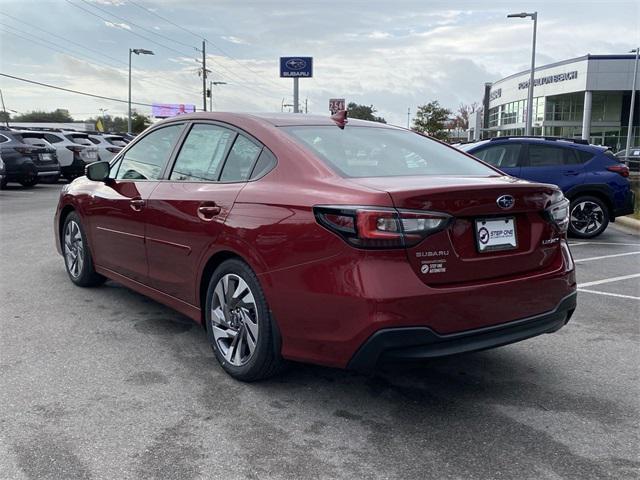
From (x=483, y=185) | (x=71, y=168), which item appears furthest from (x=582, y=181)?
(x=71, y=168)

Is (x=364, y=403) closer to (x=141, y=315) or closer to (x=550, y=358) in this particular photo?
(x=550, y=358)

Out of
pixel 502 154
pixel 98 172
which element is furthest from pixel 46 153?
pixel 98 172

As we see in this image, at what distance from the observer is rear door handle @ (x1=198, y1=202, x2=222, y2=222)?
3661mm

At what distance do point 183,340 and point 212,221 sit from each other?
3.72 ft

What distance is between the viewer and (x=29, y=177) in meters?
17.1

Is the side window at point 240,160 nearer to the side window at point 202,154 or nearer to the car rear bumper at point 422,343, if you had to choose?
the side window at point 202,154

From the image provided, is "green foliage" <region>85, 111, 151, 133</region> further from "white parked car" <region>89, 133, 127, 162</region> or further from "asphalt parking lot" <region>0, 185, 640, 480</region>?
"asphalt parking lot" <region>0, 185, 640, 480</region>

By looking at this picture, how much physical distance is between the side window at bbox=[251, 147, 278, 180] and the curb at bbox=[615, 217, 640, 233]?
933cm

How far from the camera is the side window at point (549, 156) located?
9.88 meters

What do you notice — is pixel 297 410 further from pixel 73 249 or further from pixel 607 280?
pixel 607 280

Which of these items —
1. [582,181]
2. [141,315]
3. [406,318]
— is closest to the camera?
[406,318]

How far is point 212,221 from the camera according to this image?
366cm

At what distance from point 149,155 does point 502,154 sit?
689 centimetres

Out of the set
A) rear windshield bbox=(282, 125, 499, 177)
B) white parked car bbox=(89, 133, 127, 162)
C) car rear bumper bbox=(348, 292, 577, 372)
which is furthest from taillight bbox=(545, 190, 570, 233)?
white parked car bbox=(89, 133, 127, 162)
